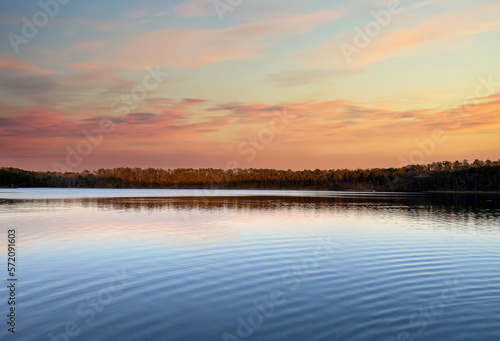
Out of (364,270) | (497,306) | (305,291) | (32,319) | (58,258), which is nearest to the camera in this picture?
(32,319)

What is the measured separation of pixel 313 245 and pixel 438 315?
1473 centimetres

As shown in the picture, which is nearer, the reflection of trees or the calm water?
the calm water

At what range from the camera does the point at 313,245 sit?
26.2 m

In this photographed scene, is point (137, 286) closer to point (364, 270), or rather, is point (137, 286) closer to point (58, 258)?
point (58, 258)

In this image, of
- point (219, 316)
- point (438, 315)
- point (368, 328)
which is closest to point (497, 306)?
point (438, 315)

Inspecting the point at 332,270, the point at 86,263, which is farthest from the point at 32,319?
the point at 332,270

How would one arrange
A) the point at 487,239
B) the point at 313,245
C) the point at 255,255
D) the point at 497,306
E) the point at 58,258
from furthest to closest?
the point at 487,239 < the point at 313,245 < the point at 255,255 < the point at 58,258 < the point at 497,306

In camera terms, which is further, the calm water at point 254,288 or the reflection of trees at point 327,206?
the reflection of trees at point 327,206

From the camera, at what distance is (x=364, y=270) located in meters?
17.9

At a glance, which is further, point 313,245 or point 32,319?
point 313,245

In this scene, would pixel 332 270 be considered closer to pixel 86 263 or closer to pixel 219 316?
pixel 219 316

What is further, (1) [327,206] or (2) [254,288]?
(1) [327,206]

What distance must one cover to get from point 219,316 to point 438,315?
621 centimetres

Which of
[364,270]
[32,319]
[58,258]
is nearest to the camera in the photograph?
[32,319]
